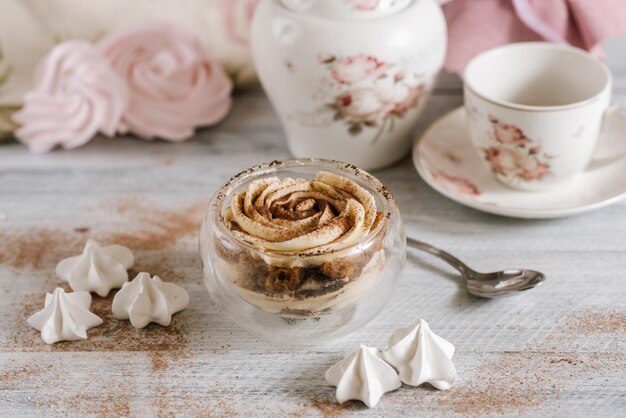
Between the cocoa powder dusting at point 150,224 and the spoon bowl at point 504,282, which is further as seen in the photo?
the cocoa powder dusting at point 150,224

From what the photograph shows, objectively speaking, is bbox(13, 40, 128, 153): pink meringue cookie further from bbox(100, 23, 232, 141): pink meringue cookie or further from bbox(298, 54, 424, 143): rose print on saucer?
bbox(298, 54, 424, 143): rose print on saucer

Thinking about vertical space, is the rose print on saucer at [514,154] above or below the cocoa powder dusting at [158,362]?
above

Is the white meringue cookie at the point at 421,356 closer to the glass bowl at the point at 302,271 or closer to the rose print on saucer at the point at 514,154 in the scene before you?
the glass bowl at the point at 302,271

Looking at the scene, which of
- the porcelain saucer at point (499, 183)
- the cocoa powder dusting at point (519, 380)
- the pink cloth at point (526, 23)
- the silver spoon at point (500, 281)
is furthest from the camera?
the pink cloth at point (526, 23)

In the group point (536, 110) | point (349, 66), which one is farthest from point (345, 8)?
point (536, 110)

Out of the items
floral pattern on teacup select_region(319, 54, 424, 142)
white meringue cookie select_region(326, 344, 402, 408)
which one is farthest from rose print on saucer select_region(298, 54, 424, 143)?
white meringue cookie select_region(326, 344, 402, 408)

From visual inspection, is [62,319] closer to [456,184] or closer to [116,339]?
[116,339]

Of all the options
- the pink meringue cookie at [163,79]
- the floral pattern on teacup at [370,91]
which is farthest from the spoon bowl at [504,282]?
the pink meringue cookie at [163,79]

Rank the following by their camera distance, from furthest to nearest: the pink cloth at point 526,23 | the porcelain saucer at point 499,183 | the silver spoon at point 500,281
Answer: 1. the pink cloth at point 526,23
2. the porcelain saucer at point 499,183
3. the silver spoon at point 500,281
